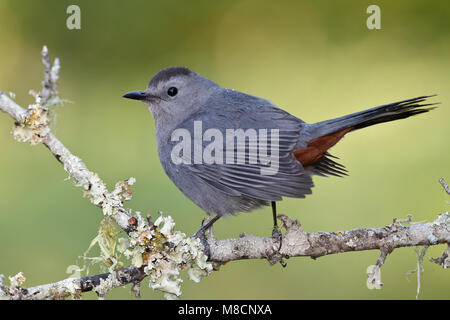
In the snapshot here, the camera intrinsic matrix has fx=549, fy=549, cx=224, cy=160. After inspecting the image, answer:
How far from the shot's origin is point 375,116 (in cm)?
278

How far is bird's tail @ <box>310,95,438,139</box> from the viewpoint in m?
2.73

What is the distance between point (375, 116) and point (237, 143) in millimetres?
721

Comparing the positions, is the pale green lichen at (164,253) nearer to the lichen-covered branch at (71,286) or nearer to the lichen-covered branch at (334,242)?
the lichen-covered branch at (71,286)

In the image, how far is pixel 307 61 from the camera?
16.4ft

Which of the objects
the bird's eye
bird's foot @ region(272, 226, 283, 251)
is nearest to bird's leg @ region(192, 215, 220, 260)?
bird's foot @ region(272, 226, 283, 251)

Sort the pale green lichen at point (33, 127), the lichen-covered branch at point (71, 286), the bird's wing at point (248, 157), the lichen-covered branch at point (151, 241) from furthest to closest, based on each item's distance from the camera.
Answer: the bird's wing at point (248, 157), the pale green lichen at point (33, 127), the lichen-covered branch at point (151, 241), the lichen-covered branch at point (71, 286)

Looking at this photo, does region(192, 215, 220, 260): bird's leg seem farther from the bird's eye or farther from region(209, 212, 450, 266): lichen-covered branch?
the bird's eye

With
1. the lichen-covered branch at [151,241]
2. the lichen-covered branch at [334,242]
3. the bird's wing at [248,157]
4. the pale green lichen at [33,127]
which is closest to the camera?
the lichen-covered branch at [151,241]

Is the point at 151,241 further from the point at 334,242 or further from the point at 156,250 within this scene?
the point at 334,242

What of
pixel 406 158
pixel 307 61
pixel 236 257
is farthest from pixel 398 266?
pixel 307 61

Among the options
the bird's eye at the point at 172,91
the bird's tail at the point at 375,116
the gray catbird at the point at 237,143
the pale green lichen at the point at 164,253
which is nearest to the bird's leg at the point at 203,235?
the gray catbird at the point at 237,143

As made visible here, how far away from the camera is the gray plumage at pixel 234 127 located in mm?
2740

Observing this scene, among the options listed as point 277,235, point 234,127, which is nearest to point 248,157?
point 234,127

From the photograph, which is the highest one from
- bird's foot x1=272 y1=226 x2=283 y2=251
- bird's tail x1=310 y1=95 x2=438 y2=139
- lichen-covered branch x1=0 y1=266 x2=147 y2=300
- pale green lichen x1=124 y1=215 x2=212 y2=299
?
bird's tail x1=310 y1=95 x2=438 y2=139
